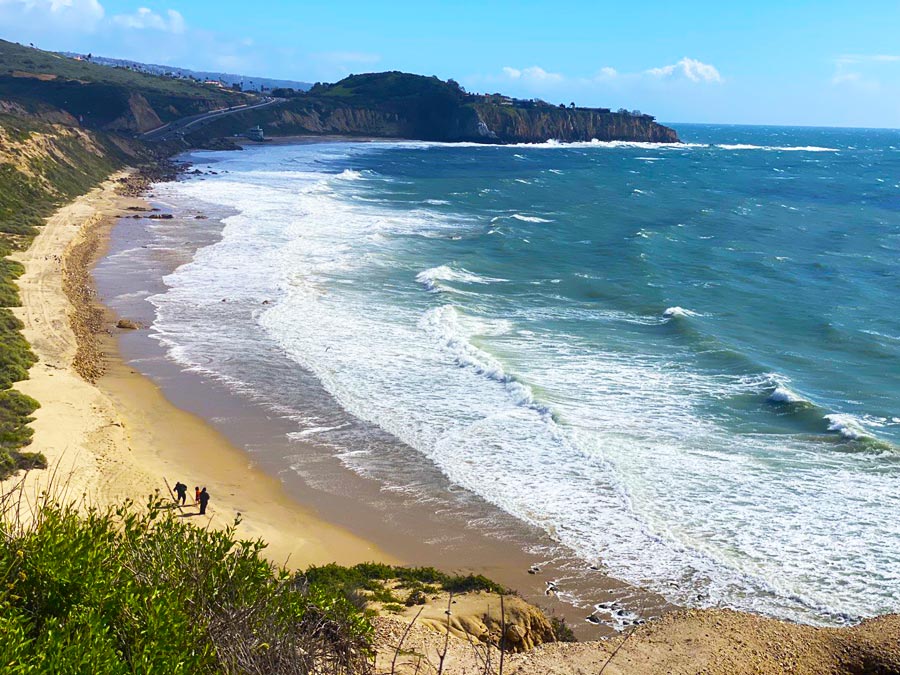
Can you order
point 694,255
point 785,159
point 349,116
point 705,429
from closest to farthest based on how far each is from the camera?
point 705,429 → point 694,255 → point 785,159 → point 349,116

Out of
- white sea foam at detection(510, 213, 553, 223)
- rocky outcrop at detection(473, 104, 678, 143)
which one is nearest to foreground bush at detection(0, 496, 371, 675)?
white sea foam at detection(510, 213, 553, 223)

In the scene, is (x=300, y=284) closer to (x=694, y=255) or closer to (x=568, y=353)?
(x=568, y=353)

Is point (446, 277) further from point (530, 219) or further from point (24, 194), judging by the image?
point (24, 194)

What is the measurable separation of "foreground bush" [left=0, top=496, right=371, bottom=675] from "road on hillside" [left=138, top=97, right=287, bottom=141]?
11329 centimetres

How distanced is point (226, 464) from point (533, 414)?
9981mm

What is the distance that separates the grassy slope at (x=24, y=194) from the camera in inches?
913

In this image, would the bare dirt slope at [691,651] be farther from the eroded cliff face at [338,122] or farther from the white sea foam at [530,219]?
the eroded cliff face at [338,122]

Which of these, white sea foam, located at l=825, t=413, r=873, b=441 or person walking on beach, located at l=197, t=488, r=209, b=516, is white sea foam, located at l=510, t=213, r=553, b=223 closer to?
white sea foam, located at l=825, t=413, r=873, b=441

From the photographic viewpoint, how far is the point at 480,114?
175 meters

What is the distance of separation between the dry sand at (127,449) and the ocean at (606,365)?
2.78 metres

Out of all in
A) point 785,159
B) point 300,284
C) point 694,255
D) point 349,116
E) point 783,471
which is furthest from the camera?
point 349,116

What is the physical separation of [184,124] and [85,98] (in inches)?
713

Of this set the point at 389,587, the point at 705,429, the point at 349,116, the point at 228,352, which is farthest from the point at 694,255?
the point at 349,116

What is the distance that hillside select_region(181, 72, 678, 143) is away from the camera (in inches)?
6471
